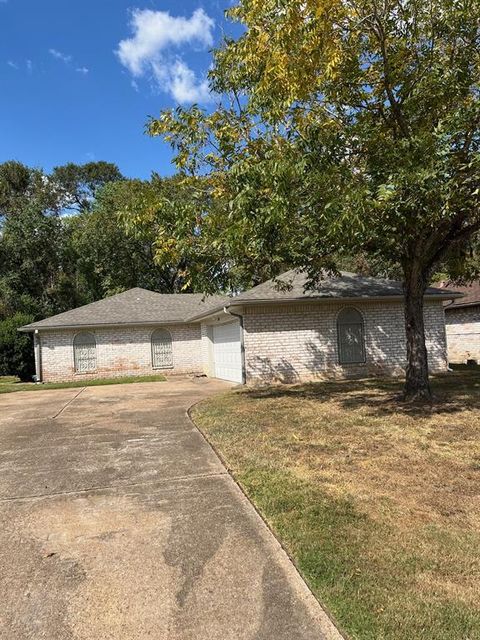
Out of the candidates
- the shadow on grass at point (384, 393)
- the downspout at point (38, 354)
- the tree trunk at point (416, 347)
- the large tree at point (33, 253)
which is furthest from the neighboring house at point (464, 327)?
the large tree at point (33, 253)

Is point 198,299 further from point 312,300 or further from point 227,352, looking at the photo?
point 312,300

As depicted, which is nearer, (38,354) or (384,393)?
(384,393)

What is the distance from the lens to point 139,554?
151 inches

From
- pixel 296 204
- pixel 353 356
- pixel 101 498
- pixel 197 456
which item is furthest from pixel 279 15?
pixel 353 356

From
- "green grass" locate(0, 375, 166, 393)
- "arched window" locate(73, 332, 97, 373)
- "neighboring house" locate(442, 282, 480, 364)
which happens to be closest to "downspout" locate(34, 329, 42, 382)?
"green grass" locate(0, 375, 166, 393)

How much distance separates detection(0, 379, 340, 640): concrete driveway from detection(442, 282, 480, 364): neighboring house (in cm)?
1881

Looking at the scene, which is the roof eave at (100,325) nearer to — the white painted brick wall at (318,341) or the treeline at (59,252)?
the white painted brick wall at (318,341)

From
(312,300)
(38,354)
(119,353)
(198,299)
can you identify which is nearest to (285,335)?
(312,300)

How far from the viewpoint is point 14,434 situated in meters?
9.09

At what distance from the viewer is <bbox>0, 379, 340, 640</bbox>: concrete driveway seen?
9.62 feet

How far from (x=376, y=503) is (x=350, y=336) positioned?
41.3 ft

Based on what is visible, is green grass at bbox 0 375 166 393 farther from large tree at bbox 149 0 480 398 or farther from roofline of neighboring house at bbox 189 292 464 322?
large tree at bbox 149 0 480 398

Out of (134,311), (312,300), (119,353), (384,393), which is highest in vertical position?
(134,311)

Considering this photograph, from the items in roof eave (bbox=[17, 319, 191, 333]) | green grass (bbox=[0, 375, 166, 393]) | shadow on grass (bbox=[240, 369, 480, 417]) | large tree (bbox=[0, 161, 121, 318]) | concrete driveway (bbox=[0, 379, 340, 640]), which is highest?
large tree (bbox=[0, 161, 121, 318])
